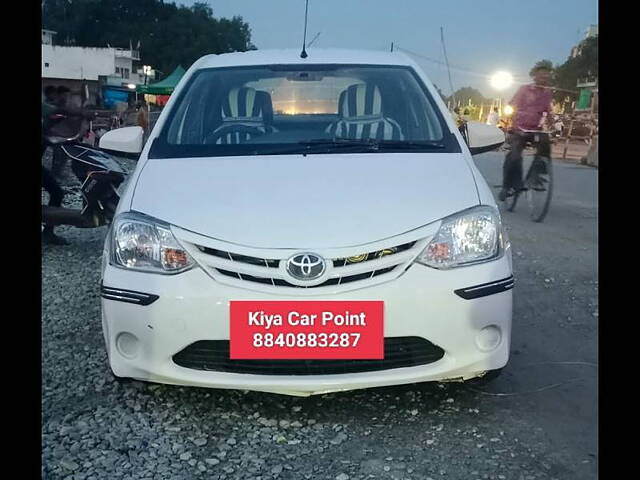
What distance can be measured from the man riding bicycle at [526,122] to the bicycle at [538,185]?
0.21 feet

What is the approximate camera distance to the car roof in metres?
4.04

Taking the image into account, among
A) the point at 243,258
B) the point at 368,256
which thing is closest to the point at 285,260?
the point at 243,258

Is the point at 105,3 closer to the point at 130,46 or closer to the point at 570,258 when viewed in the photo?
the point at 130,46

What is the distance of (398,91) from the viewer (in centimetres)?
392

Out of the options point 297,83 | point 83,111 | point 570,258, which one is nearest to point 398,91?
point 297,83

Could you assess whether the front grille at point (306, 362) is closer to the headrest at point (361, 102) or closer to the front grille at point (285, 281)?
the front grille at point (285, 281)

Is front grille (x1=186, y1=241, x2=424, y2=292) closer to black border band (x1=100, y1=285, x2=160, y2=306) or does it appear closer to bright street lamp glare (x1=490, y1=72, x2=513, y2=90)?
black border band (x1=100, y1=285, x2=160, y2=306)

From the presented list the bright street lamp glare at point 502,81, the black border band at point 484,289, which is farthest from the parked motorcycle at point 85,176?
the bright street lamp glare at point 502,81

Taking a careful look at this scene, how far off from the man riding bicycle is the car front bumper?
598 centimetres

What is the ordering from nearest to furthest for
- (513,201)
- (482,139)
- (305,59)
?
1. (482,139)
2. (305,59)
3. (513,201)

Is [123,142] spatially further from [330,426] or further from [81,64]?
[81,64]

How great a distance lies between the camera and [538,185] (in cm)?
812

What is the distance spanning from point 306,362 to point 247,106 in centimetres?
181
